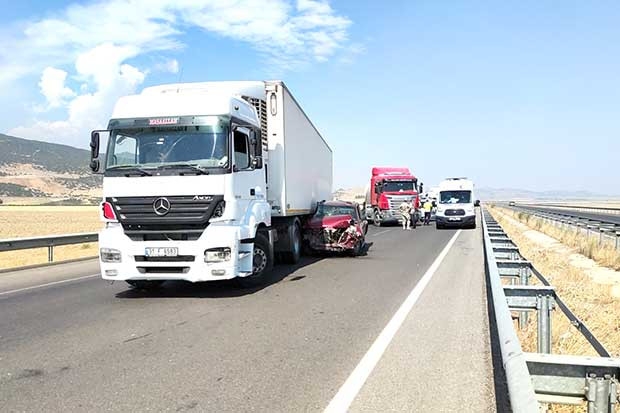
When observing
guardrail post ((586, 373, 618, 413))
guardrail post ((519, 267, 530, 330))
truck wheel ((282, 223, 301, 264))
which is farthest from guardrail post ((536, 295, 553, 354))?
truck wheel ((282, 223, 301, 264))

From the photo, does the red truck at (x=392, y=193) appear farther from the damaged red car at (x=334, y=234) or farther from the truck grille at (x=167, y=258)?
the truck grille at (x=167, y=258)

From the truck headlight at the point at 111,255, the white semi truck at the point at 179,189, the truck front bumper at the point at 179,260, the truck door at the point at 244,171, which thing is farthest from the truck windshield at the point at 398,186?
the truck headlight at the point at 111,255

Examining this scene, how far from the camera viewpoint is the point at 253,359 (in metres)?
5.52

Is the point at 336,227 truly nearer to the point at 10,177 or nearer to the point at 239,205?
the point at 239,205

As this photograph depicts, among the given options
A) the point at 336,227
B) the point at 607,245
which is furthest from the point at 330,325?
the point at 607,245

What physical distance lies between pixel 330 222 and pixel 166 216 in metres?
7.55

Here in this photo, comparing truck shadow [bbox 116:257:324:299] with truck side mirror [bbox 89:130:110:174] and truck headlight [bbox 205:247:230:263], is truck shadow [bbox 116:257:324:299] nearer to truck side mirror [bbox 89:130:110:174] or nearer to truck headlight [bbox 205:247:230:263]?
truck headlight [bbox 205:247:230:263]

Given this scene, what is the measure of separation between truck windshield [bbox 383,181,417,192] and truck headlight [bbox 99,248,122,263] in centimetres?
2660

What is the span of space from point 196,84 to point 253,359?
726 centimetres

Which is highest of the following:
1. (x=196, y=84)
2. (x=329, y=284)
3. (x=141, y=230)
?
(x=196, y=84)

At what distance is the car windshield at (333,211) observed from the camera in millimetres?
16109

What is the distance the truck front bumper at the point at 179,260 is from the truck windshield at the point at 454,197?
963 inches

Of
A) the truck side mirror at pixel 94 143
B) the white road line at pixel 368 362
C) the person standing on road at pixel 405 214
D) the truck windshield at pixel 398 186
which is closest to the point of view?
the white road line at pixel 368 362

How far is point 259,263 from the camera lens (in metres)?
10.2
